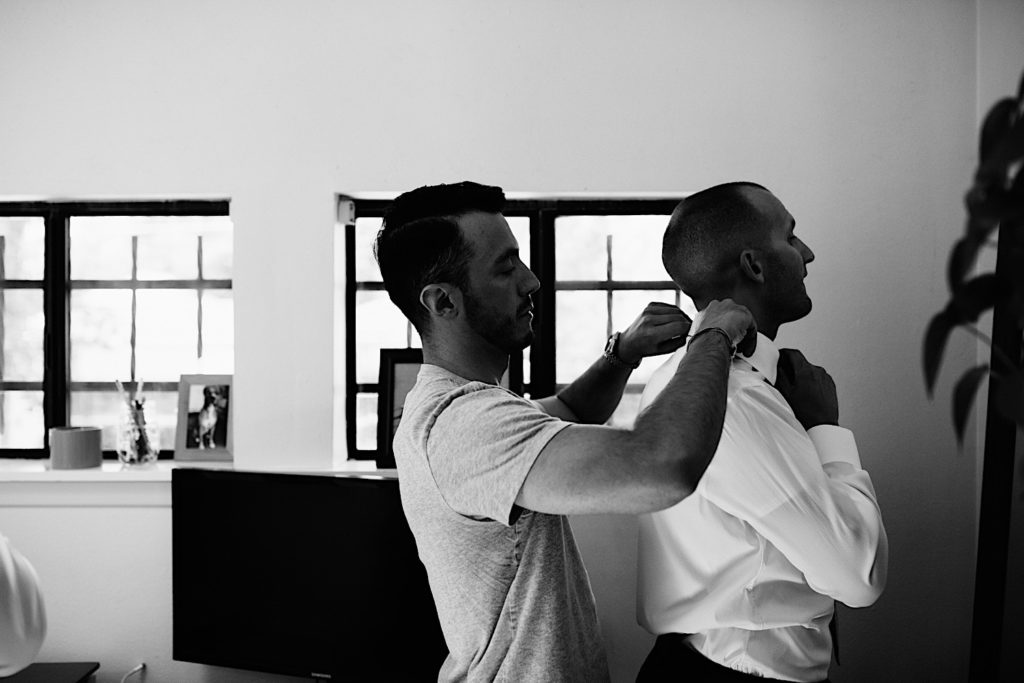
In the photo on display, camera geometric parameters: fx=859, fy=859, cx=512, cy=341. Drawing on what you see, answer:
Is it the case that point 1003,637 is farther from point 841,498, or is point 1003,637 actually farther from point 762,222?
point 762,222

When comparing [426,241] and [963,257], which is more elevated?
[426,241]

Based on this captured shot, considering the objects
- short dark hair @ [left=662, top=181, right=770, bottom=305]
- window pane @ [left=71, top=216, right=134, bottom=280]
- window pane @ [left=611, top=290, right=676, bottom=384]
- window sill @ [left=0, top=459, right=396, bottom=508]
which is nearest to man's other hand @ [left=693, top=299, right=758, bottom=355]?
short dark hair @ [left=662, top=181, right=770, bottom=305]

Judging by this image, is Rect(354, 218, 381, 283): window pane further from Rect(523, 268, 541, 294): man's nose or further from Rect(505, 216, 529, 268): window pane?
Rect(523, 268, 541, 294): man's nose

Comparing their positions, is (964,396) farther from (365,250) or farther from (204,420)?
(204,420)

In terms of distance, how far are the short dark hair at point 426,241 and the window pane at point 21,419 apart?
1.82 m

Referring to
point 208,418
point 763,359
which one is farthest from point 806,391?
point 208,418

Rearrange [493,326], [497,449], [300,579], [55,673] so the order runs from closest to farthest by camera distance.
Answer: [497,449], [493,326], [300,579], [55,673]

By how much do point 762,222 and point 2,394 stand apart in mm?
2369

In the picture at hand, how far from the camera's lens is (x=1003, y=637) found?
196 cm

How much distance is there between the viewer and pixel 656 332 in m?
1.64

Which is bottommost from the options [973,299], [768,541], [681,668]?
[681,668]

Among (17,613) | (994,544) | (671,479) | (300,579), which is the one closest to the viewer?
(671,479)

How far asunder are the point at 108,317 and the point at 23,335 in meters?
0.27

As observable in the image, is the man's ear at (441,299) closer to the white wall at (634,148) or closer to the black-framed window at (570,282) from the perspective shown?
the white wall at (634,148)
